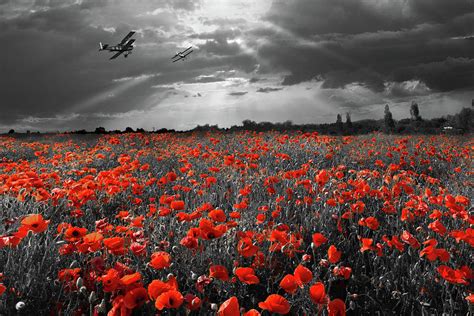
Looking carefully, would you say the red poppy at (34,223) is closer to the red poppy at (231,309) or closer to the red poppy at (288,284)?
the red poppy at (231,309)

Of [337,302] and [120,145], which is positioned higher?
[120,145]

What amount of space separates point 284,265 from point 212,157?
4.30 meters

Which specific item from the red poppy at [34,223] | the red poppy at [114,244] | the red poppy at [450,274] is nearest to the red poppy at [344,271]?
the red poppy at [450,274]

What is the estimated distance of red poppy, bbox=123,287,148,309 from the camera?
5.80ft

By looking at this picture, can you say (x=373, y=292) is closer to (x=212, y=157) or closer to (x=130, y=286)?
(x=130, y=286)

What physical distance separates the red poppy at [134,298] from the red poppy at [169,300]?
0.22m

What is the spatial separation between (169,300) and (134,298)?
10.1 inches

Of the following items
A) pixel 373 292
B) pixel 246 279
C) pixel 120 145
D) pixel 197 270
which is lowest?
pixel 373 292

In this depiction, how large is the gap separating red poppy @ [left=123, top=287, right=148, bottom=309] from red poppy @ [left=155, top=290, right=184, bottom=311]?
0.72ft

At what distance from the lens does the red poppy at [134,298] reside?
1767 mm

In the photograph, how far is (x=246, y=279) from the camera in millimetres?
1981

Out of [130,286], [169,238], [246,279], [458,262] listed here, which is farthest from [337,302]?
[458,262]

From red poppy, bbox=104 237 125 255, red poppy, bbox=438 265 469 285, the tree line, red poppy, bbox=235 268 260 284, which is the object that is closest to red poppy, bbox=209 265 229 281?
red poppy, bbox=235 268 260 284

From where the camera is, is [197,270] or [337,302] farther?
[197,270]
